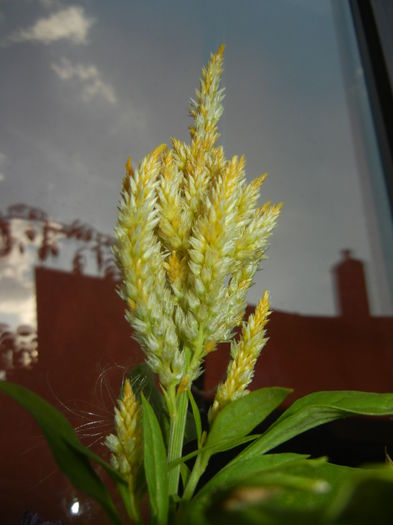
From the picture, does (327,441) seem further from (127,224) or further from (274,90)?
(274,90)

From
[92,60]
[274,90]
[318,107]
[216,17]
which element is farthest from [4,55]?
[318,107]

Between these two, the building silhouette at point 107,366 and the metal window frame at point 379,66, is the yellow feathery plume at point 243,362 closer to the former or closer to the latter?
the building silhouette at point 107,366

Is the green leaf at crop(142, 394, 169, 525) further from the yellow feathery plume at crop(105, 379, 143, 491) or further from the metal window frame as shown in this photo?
the metal window frame

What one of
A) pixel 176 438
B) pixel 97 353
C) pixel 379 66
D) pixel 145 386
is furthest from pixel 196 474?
pixel 379 66

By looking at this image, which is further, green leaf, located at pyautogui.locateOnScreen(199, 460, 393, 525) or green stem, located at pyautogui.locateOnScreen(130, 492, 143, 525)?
green stem, located at pyautogui.locateOnScreen(130, 492, 143, 525)

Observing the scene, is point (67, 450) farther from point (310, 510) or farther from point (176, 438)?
point (310, 510)

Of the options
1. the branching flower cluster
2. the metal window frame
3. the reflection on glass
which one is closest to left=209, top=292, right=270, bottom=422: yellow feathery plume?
the branching flower cluster

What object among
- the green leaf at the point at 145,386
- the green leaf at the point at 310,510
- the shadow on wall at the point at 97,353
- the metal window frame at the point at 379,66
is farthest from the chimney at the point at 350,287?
the green leaf at the point at 310,510
